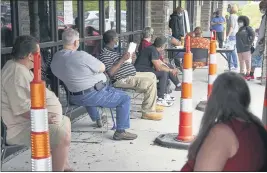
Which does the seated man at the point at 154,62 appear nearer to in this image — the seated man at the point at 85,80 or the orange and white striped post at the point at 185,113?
the seated man at the point at 85,80

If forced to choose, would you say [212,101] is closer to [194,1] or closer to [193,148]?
[193,148]

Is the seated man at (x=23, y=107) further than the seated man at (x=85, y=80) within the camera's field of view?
No

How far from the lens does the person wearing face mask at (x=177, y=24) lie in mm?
10496

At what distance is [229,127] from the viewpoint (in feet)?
7.32

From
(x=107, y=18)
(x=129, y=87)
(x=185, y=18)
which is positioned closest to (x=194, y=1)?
(x=185, y=18)

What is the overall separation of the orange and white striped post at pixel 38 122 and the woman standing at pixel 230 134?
97 cm

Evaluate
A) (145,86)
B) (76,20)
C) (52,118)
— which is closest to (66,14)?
(76,20)

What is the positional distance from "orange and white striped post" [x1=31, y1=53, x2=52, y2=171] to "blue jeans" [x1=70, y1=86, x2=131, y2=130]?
2063 millimetres

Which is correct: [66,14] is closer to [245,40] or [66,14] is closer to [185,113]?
[185,113]

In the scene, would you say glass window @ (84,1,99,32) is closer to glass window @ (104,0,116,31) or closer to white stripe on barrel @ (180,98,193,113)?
glass window @ (104,0,116,31)

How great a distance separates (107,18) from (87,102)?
317 centimetres

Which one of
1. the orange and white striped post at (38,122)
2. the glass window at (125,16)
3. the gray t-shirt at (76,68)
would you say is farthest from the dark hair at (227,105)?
the glass window at (125,16)

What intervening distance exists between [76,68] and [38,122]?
1.87 metres

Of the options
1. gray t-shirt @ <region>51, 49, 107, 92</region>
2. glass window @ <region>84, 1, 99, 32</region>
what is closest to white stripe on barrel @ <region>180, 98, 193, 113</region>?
gray t-shirt @ <region>51, 49, 107, 92</region>
